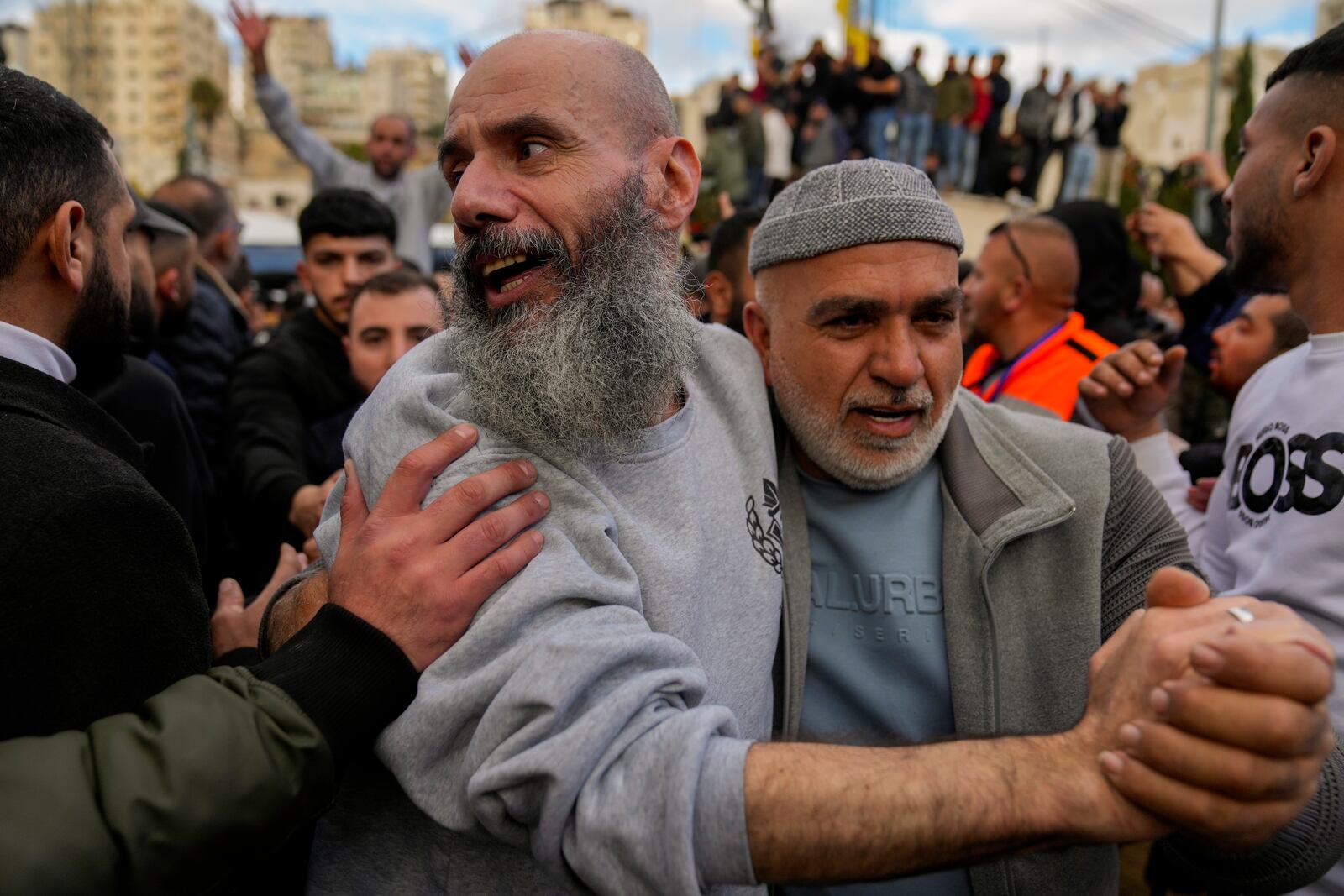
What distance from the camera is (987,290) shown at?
182 inches

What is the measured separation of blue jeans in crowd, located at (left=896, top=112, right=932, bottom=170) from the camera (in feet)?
43.7

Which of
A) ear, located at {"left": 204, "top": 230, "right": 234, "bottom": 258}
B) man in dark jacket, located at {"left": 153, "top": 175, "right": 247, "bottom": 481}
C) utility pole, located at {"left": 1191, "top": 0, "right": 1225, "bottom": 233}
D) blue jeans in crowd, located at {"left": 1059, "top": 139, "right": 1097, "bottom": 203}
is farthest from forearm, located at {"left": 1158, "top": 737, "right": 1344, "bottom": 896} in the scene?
blue jeans in crowd, located at {"left": 1059, "top": 139, "right": 1097, "bottom": 203}

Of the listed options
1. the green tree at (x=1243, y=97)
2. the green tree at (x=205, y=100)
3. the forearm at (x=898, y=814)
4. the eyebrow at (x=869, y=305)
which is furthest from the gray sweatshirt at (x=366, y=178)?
the green tree at (x=205, y=100)

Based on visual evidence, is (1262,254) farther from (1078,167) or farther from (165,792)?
(1078,167)

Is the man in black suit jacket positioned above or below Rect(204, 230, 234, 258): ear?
above

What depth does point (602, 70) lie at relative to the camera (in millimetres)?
1894

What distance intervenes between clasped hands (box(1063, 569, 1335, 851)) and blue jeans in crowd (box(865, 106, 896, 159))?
1299 centimetres

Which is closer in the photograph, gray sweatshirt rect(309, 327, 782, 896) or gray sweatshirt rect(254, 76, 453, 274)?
gray sweatshirt rect(309, 327, 782, 896)

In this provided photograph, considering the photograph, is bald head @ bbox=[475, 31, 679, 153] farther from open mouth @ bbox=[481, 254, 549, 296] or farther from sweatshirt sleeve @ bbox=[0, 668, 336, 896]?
sweatshirt sleeve @ bbox=[0, 668, 336, 896]

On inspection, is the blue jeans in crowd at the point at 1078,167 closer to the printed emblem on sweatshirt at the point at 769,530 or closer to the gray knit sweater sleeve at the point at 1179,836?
the gray knit sweater sleeve at the point at 1179,836

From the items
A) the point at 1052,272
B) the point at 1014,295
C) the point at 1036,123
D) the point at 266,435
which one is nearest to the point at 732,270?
the point at 1014,295

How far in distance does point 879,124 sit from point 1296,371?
468 inches

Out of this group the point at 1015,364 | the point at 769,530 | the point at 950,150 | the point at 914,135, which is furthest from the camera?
the point at 950,150

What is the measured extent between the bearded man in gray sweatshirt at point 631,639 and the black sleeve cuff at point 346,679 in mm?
65
